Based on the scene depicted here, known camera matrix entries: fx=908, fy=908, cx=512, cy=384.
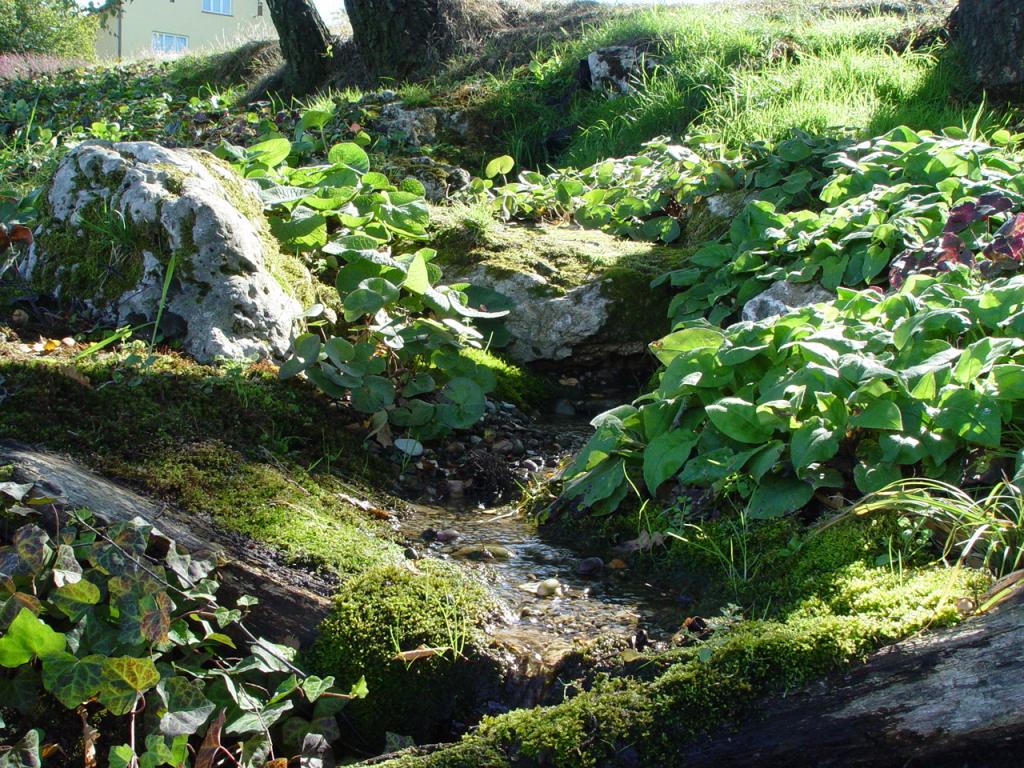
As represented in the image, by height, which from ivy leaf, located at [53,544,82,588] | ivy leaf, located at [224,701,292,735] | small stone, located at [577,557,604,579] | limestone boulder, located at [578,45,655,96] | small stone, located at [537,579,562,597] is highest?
limestone boulder, located at [578,45,655,96]

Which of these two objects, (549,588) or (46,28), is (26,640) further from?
(46,28)

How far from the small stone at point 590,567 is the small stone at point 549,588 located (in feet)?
0.45

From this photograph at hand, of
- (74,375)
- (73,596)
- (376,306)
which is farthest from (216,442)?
(73,596)

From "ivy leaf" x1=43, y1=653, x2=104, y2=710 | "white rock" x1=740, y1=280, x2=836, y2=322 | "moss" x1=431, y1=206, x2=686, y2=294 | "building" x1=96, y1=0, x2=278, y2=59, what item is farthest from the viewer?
"building" x1=96, y1=0, x2=278, y2=59

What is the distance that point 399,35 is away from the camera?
36.3ft

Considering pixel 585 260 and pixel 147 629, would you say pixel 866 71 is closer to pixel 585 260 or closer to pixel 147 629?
pixel 585 260

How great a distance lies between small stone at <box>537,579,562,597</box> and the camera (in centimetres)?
319

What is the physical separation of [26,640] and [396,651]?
102cm

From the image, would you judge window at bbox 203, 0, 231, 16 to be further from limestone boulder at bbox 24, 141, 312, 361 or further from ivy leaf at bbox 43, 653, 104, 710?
ivy leaf at bbox 43, 653, 104, 710

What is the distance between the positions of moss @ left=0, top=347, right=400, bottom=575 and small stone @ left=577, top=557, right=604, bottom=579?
0.68 metres

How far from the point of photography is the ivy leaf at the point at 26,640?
225 centimetres

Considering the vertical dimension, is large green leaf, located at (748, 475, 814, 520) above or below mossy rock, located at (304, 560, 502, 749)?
above

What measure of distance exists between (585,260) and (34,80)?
11.6 meters

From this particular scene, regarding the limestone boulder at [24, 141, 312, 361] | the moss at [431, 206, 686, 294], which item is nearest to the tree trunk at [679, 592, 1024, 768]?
the limestone boulder at [24, 141, 312, 361]
